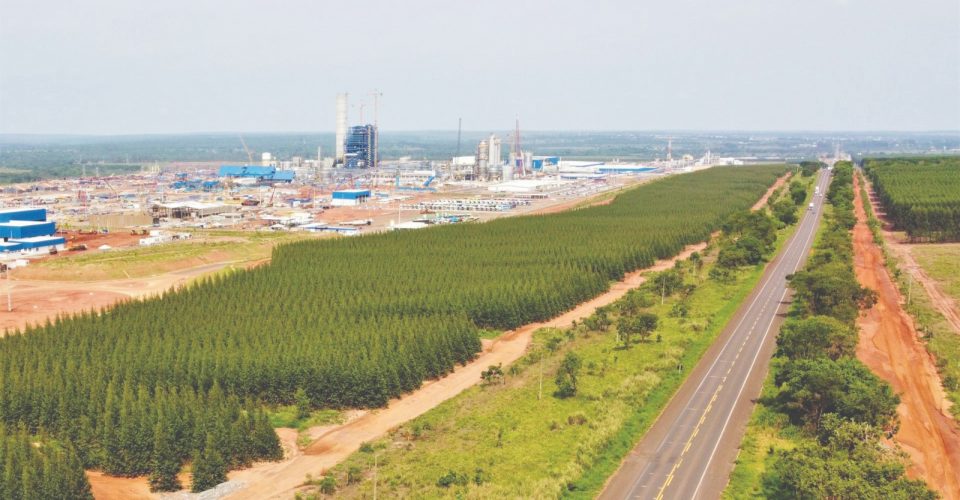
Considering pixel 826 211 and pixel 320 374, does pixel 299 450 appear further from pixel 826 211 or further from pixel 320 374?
pixel 826 211

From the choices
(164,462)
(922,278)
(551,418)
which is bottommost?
(551,418)

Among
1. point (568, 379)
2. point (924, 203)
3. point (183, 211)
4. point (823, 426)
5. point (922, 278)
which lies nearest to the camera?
point (823, 426)

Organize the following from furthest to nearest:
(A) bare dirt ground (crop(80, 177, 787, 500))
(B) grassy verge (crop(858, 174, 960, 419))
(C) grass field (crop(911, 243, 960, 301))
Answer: (C) grass field (crop(911, 243, 960, 301))
(B) grassy verge (crop(858, 174, 960, 419))
(A) bare dirt ground (crop(80, 177, 787, 500))

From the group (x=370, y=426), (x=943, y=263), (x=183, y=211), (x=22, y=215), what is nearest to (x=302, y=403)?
(x=370, y=426)

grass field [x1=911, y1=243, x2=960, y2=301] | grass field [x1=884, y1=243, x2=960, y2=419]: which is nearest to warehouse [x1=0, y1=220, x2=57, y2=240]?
grass field [x1=884, y1=243, x2=960, y2=419]

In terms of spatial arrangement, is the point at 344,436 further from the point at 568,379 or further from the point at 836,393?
the point at 836,393

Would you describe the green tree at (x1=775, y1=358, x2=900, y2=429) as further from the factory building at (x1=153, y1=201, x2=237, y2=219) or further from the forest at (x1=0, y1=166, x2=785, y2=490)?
the factory building at (x1=153, y1=201, x2=237, y2=219)
